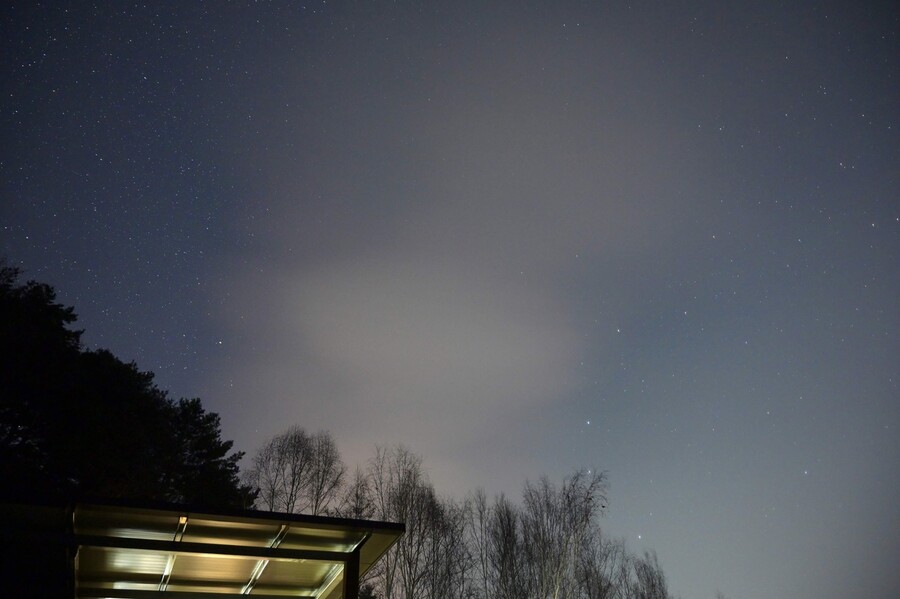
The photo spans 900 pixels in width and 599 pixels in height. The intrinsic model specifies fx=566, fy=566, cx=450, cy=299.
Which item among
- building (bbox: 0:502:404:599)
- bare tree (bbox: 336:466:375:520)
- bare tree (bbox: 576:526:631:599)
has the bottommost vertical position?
building (bbox: 0:502:404:599)

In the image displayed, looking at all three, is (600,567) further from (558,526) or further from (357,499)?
(357,499)

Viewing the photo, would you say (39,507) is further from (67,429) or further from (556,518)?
(556,518)

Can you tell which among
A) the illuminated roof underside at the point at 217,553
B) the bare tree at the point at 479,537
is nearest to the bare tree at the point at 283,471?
the bare tree at the point at 479,537

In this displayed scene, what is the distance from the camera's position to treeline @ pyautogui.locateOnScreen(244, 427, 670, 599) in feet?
71.6

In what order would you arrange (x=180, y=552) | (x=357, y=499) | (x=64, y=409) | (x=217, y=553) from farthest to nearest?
(x=357, y=499), (x=64, y=409), (x=217, y=553), (x=180, y=552)

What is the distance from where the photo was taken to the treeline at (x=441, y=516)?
21.8 m

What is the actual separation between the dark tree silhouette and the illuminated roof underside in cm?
856

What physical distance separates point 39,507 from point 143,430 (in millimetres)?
12689

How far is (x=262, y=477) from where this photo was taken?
24.1 meters

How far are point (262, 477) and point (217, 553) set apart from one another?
17.5 metres

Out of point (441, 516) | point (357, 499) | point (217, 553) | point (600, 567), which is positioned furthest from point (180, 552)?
point (600, 567)

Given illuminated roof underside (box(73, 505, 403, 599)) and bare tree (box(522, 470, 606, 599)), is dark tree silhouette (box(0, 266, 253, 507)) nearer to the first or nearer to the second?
illuminated roof underside (box(73, 505, 403, 599))

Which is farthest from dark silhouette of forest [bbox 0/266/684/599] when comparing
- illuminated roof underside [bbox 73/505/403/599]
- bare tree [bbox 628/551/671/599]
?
illuminated roof underside [bbox 73/505/403/599]

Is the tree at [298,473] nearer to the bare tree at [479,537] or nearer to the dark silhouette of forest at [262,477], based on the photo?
the dark silhouette of forest at [262,477]
